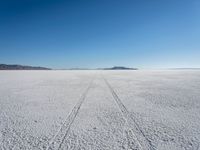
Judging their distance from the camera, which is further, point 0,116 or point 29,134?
point 0,116

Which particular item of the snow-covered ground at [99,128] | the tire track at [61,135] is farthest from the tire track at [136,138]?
the tire track at [61,135]

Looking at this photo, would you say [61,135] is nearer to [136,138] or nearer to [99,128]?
[99,128]

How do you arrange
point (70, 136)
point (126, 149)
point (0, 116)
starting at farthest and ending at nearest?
point (0, 116), point (70, 136), point (126, 149)

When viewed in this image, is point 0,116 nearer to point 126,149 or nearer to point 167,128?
point 126,149

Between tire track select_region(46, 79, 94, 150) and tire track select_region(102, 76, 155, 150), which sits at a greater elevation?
tire track select_region(102, 76, 155, 150)

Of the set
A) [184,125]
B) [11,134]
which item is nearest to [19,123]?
[11,134]

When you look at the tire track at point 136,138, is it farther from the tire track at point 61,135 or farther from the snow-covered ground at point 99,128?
the tire track at point 61,135

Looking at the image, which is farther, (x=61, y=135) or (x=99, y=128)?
(x=99, y=128)

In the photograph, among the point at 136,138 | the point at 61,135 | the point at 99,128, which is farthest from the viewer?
the point at 99,128

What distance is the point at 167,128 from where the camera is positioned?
3438 millimetres

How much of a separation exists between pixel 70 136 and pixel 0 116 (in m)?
2.39

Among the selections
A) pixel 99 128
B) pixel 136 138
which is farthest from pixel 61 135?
pixel 136 138

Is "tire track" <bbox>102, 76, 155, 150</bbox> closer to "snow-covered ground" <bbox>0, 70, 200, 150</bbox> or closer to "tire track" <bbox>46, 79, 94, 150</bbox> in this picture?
"snow-covered ground" <bbox>0, 70, 200, 150</bbox>

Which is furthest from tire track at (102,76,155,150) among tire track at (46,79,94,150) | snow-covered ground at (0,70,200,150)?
tire track at (46,79,94,150)
